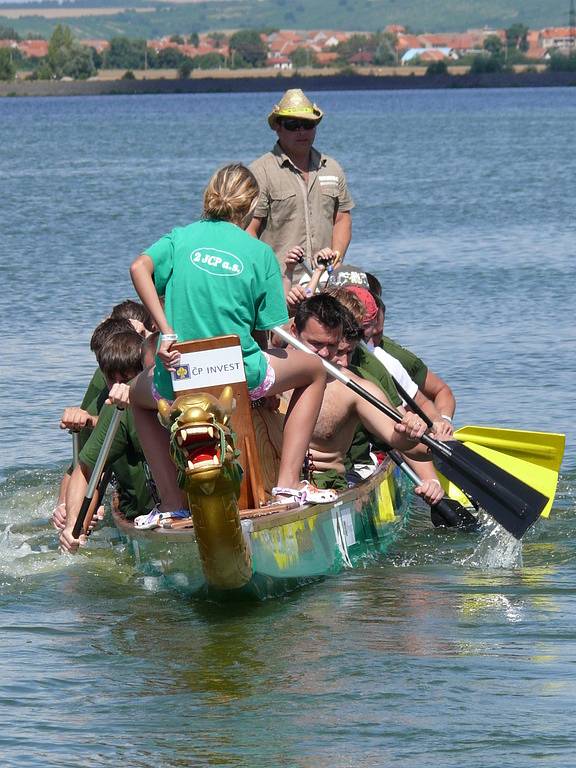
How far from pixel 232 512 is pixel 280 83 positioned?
15526 cm

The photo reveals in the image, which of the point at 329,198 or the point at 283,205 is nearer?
the point at 283,205

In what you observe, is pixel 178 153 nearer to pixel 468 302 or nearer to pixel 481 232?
pixel 481 232

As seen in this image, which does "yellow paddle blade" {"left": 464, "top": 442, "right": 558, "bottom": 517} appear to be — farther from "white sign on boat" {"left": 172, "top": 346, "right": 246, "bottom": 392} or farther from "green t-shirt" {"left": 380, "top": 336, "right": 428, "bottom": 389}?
"white sign on boat" {"left": 172, "top": 346, "right": 246, "bottom": 392}

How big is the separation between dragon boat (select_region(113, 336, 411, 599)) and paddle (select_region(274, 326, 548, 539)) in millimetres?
434

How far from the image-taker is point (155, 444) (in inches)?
285

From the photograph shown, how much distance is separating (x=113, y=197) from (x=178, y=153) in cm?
1885

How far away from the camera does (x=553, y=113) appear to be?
9031 cm

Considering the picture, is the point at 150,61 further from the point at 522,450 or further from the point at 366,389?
the point at 366,389

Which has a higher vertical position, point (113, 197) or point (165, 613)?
point (165, 613)

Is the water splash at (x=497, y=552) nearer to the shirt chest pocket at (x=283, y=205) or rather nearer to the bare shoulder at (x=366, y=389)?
the bare shoulder at (x=366, y=389)

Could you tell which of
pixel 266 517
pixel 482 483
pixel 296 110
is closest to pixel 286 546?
pixel 266 517

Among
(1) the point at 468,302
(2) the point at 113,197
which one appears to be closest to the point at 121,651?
(1) the point at 468,302

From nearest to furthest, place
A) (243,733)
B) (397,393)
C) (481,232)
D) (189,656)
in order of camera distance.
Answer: (243,733) < (189,656) < (397,393) < (481,232)

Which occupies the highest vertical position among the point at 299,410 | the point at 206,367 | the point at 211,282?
the point at 211,282
